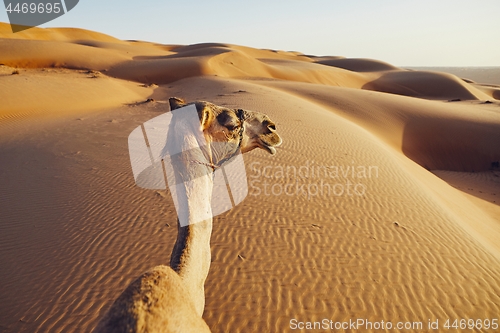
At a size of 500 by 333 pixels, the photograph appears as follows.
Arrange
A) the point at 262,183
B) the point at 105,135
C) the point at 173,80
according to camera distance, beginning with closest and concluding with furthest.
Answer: the point at 262,183, the point at 105,135, the point at 173,80

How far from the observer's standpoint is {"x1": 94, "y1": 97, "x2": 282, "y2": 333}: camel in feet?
4.96

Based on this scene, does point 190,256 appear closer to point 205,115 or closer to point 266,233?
point 205,115

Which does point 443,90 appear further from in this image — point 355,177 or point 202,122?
point 202,122

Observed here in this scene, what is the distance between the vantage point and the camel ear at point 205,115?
2246mm

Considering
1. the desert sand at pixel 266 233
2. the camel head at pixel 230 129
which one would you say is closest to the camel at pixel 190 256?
the camel head at pixel 230 129

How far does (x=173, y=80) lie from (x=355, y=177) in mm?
24733

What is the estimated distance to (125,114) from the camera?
15.5 m

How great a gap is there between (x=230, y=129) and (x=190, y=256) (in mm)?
1046

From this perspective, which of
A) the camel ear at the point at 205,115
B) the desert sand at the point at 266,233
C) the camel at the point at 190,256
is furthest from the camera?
the desert sand at the point at 266,233

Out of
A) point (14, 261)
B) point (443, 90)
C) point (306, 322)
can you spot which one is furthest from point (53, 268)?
point (443, 90)

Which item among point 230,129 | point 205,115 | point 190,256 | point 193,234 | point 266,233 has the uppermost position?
point 205,115

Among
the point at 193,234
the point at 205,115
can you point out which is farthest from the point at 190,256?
the point at 205,115

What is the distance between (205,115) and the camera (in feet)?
7.44

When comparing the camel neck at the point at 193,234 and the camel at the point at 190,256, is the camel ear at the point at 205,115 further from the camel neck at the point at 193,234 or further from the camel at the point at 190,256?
the camel neck at the point at 193,234
